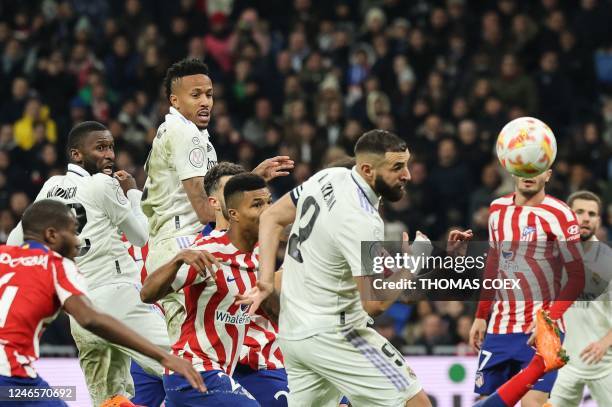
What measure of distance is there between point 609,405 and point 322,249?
4.10m

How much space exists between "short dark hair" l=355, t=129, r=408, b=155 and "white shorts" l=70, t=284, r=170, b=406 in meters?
2.70

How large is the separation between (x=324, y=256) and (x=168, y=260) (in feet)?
5.91

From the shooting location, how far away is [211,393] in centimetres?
735

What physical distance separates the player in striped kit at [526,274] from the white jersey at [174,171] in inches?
92.3

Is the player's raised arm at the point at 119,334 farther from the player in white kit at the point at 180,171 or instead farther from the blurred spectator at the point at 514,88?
the blurred spectator at the point at 514,88

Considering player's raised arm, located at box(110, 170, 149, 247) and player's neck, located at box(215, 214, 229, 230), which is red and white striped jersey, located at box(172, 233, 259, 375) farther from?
player's raised arm, located at box(110, 170, 149, 247)

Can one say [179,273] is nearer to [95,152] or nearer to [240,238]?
[240,238]

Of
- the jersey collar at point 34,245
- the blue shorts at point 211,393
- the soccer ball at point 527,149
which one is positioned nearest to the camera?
the jersey collar at point 34,245

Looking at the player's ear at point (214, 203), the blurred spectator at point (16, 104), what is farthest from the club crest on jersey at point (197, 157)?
the blurred spectator at point (16, 104)

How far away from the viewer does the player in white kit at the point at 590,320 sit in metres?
9.99

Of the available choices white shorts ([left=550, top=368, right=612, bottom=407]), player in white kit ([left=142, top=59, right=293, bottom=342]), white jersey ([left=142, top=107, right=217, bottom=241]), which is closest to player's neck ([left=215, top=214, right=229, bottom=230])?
player in white kit ([left=142, top=59, right=293, bottom=342])

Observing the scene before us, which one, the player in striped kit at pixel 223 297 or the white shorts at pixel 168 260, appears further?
the white shorts at pixel 168 260

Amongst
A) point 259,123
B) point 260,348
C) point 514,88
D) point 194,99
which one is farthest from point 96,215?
point 514,88

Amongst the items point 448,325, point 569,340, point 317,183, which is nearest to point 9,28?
point 448,325
